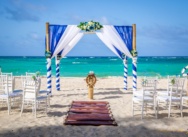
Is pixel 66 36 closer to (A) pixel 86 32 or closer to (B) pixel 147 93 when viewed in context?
(A) pixel 86 32

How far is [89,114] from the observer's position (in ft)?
23.3

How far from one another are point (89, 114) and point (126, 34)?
512 cm

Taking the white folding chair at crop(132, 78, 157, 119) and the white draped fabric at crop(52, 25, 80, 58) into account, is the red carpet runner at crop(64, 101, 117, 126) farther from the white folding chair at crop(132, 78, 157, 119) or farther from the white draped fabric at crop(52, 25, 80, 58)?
the white draped fabric at crop(52, 25, 80, 58)

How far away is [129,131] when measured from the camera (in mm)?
5719

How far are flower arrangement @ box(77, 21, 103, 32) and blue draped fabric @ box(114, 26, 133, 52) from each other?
2.67 feet

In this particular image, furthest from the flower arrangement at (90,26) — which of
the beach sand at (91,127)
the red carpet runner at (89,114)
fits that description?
the beach sand at (91,127)

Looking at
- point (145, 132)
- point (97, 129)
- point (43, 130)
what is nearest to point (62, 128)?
point (43, 130)

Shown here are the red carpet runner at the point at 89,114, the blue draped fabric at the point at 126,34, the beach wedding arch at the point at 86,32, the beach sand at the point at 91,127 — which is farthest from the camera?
the blue draped fabric at the point at 126,34

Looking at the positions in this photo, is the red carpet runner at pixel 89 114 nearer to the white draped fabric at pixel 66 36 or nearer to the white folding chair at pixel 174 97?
the white folding chair at pixel 174 97

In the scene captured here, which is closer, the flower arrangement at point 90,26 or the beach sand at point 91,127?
the beach sand at point 91,127

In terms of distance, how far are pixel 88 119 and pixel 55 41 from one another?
5076 mm

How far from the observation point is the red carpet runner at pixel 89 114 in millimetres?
6305

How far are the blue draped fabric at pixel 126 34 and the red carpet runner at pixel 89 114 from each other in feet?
11.6

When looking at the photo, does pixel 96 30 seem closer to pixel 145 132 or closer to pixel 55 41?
pixel 55 41
